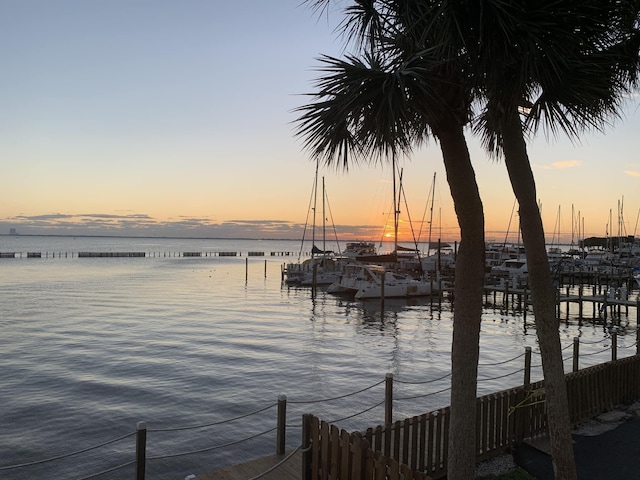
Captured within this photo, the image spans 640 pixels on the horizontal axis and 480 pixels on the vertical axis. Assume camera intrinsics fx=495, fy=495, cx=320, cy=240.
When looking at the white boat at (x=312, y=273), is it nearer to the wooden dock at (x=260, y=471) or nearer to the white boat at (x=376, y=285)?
the white boat at (x=376, y=285)

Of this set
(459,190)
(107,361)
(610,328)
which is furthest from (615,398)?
(610,328)

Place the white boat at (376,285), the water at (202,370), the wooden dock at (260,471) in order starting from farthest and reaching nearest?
1. the white boat at (376,285)
2. the water at (202,370)
3. the wooden dock at (260,471)

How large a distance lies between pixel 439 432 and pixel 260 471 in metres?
3.18

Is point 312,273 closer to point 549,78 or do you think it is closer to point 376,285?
point 376,285

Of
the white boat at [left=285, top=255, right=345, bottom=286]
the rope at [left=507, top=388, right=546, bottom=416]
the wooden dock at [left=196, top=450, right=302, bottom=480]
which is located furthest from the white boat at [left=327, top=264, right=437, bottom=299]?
the wooden dock at [left=196, top=450, right=302, bottom=480]

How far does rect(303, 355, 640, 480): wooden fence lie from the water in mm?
2130

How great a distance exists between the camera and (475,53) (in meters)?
5.49

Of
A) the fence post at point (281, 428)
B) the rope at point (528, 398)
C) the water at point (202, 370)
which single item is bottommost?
the water at point (202, 370)

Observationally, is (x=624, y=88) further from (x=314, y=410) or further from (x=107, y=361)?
(x=107, y=361)

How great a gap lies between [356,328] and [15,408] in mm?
21635

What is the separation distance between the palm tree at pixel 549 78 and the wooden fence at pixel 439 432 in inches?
90.5

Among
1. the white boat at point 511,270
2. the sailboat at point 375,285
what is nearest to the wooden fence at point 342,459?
the sailboat at point 375,285

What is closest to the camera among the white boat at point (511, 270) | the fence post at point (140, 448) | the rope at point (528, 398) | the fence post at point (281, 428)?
the fence post at point (140, 448)

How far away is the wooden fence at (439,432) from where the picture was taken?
6227 millimetres
